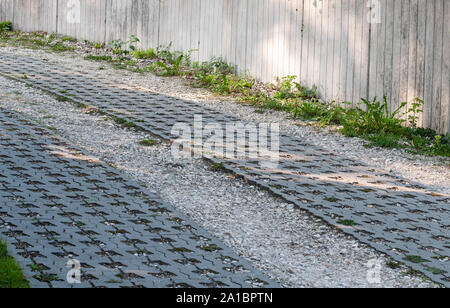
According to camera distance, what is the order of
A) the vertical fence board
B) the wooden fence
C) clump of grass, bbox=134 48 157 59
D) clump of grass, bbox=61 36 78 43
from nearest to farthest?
the vertical fence board
the wooden fence
clump of grass, bbox=134 48 157 59
clump of grass, bbox=61 36 78 43

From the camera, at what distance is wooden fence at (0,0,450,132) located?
9.73 meters

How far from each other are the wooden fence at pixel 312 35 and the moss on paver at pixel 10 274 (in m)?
6.63

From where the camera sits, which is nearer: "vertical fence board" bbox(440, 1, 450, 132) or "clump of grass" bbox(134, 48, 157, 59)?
"vertical fence board" bbox(440, 1, 450, 132)

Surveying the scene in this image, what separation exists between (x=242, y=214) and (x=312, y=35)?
5.56 m

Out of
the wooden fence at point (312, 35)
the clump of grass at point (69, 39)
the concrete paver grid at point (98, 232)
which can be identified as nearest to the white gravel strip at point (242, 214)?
the concrete paver grid at point (98, 232)

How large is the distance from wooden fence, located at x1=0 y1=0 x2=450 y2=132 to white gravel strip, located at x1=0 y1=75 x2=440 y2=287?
72.4 inches

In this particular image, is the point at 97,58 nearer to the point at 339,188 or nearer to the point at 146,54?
the point at 146,54

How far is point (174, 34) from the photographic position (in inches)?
543

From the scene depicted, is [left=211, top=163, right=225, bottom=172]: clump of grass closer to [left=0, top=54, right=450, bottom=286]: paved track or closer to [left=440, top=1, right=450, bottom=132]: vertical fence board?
[left=0, top=54, right=450, bottom=286]: paved track

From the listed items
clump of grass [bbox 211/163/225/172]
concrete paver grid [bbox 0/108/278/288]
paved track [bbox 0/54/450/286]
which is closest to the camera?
concrete paver grid [bbox 0/108/278/288]

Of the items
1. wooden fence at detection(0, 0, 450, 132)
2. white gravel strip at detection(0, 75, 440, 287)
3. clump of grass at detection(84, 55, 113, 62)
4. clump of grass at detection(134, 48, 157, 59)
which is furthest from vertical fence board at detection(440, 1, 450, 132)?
clump of grass at detection(84, 55, 113, 62)

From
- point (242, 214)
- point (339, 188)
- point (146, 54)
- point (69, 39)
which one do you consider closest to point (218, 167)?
point (242, 214)

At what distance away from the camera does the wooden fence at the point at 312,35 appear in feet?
31.9
